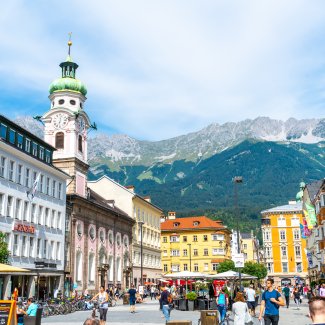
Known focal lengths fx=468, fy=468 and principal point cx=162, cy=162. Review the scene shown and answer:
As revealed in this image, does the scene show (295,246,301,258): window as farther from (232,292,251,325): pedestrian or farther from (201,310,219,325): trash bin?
(232,292,251,325): pedestrian

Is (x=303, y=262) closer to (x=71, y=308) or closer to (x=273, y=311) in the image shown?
(x=71, y=308)

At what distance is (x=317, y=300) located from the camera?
17.4ft

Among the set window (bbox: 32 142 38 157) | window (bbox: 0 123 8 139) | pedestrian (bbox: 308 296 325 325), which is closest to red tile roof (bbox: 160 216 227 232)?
window (bbox: 32 142 38 157)

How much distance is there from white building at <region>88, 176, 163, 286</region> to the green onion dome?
18.8 metres

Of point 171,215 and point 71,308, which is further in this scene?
point 171,215

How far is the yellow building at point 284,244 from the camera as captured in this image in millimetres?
117375

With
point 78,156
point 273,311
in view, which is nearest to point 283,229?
point 78,156

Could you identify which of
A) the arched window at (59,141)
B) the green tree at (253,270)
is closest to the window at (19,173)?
the arched window at (59,141)

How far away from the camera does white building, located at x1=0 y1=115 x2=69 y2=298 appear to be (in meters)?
41.0

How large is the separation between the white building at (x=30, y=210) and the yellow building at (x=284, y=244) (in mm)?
77956

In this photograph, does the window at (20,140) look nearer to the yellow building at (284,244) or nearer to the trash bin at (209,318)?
the trash bin at (209,318)

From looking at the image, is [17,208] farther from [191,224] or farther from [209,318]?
[191,224]

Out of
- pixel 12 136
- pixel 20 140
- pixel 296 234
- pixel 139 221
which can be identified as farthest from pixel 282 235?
pixel 12 136

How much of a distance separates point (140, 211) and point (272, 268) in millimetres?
51624
